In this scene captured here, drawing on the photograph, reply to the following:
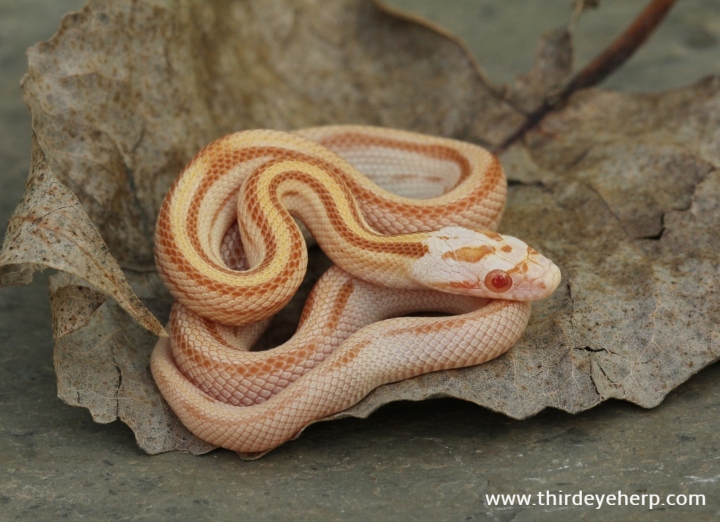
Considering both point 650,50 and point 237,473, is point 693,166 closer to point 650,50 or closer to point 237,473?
point 650,50

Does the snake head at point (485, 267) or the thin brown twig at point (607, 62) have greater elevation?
the thin brown twig at point (607, 62)

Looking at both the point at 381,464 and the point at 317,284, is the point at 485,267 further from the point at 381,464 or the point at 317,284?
the point at 381,464

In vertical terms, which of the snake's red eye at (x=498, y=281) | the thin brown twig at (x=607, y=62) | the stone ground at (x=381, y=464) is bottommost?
the stone ground at (x=381, y=464)

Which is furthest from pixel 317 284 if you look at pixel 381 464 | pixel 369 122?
pixel 369 122

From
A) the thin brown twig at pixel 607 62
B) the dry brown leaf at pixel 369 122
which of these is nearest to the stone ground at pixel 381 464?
the dry brown leaf at pixel 369 122

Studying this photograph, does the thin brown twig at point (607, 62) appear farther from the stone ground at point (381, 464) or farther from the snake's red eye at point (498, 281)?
the stone ground at point (381, 464)

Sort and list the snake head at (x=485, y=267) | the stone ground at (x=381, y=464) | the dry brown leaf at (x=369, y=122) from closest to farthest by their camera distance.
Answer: the stone ground at (x=381, y=464) < the dry brown leaf at (x=369, y=122) < the snake head at (x=485, y=267)
